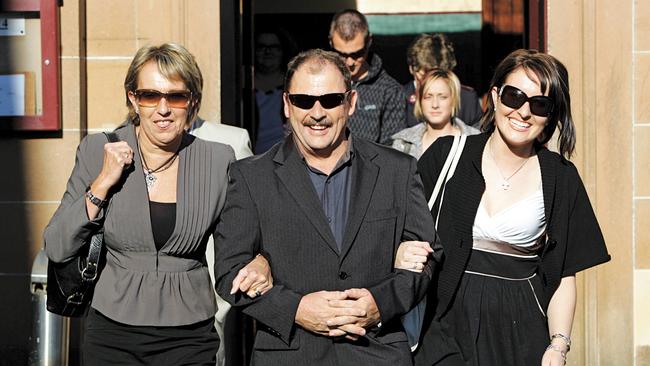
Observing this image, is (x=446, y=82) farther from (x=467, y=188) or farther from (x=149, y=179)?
(x=149, y=179)

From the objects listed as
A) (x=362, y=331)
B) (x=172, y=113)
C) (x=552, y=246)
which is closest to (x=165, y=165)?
(x=172, y=113)

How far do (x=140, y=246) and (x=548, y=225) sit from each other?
163 centimetres

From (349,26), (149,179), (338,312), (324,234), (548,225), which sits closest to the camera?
(338,312)

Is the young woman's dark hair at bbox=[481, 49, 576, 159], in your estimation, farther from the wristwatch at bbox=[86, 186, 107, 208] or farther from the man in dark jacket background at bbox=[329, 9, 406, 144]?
the man in dark jacket background at bbox=[329, 9, 406, 144]

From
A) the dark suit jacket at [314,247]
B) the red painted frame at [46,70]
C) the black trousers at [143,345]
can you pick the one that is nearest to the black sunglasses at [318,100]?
the dark suit jacket at [314,247]

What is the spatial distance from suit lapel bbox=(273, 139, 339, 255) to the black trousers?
84 cm

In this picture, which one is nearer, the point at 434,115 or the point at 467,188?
the point at 467,188

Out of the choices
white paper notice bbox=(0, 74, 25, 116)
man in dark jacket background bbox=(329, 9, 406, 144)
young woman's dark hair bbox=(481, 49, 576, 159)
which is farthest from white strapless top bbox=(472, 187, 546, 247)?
white paper notice bbox=(0, 74, 25, 116)

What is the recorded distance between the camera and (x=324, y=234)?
4008 mm

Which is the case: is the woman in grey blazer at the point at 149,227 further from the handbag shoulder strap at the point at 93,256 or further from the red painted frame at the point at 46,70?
the red painted frame at the point at 46,70

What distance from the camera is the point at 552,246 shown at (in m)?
4.53

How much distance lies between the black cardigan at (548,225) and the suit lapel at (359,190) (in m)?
0.54

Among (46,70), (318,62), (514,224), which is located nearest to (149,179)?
(318,62)

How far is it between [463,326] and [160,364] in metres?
1.21
